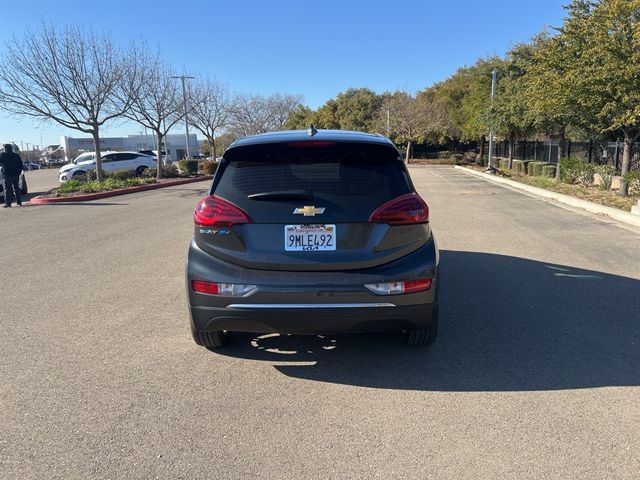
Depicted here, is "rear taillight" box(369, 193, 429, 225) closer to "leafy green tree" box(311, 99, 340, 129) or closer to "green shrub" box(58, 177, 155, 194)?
"green shrub" box(58, 177, 155, 194)

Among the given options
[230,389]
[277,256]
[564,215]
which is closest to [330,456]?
[230,389]

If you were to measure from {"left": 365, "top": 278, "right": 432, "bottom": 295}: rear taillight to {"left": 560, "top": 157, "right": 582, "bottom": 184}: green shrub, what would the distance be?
18.2 m

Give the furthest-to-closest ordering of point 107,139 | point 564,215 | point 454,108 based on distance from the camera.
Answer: point 107,139
point 454,108
point 564,215

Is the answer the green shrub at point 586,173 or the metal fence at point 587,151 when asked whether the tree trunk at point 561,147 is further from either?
the green shrub at point 586,173

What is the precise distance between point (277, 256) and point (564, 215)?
1104cm

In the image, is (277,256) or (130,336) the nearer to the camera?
(277,256)

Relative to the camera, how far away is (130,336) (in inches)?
181

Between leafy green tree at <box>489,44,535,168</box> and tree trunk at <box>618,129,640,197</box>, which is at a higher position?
leafy green tree at <box>489,44,535,168</box>

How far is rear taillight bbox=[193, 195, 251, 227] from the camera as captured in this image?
3.56 metres

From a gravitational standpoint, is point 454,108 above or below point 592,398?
above

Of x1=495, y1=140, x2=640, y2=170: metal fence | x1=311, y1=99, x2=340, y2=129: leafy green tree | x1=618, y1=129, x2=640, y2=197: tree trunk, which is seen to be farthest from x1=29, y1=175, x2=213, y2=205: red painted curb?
x1=311, y1=99, x2=340, y2=129: leafy green tree

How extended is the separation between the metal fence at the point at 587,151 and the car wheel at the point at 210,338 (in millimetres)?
18767

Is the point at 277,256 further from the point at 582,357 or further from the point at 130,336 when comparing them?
the point at 582,357

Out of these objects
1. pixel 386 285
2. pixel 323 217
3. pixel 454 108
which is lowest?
pixel 386 285
